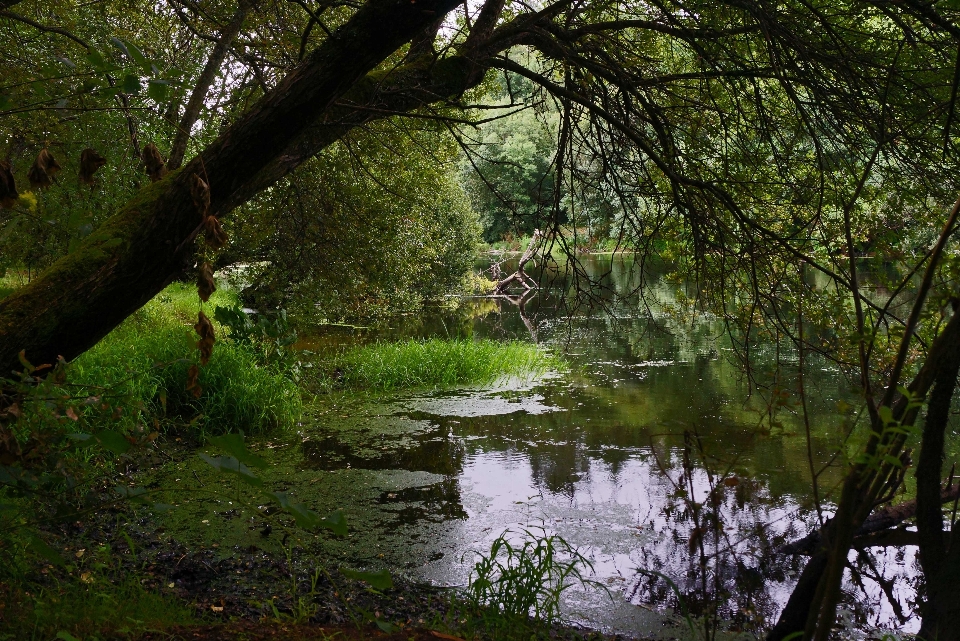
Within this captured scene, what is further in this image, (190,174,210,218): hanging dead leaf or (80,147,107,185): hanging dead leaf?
(80,147,107,185): hanging dead leaf

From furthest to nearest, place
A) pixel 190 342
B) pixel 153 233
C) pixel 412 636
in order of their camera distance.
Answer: pixel 412 636
pixel 153 233
pixel 190 342

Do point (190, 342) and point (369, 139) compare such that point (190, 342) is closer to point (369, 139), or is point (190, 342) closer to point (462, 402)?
point (369, 139)

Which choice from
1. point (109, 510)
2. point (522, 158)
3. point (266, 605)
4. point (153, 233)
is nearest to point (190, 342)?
point (153, 233)

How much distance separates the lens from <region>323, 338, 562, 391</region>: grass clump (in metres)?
10.5

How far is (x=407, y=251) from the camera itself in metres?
12.9

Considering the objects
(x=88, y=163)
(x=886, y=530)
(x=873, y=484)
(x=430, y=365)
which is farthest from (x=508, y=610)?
(x=430, y=365)

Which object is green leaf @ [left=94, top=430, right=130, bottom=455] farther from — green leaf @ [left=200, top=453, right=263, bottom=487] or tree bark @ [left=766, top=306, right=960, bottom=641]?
tree bark @ [left=766, top=306, right=960, bottom=641]

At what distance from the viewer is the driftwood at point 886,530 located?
9.17 feet

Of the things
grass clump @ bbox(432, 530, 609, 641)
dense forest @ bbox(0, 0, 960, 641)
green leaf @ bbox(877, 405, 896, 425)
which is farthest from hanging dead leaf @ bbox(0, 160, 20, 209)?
grass clump @ bbox(432, 530, 609, 641)

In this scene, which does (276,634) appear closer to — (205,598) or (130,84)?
(205,598)

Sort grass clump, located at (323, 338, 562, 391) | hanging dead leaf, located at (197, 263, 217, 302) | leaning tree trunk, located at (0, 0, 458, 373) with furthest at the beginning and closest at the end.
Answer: grass clump, located at (323, 338, 562, 391) → leaning tree trunk, located at (0, 0, 458, 373) → hanging dead leaf, located at (197, 263, 217, 302)

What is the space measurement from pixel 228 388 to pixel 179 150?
412 cm

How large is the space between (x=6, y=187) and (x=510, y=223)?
3908 millimetres

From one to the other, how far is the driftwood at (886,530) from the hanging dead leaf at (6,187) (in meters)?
2.58
